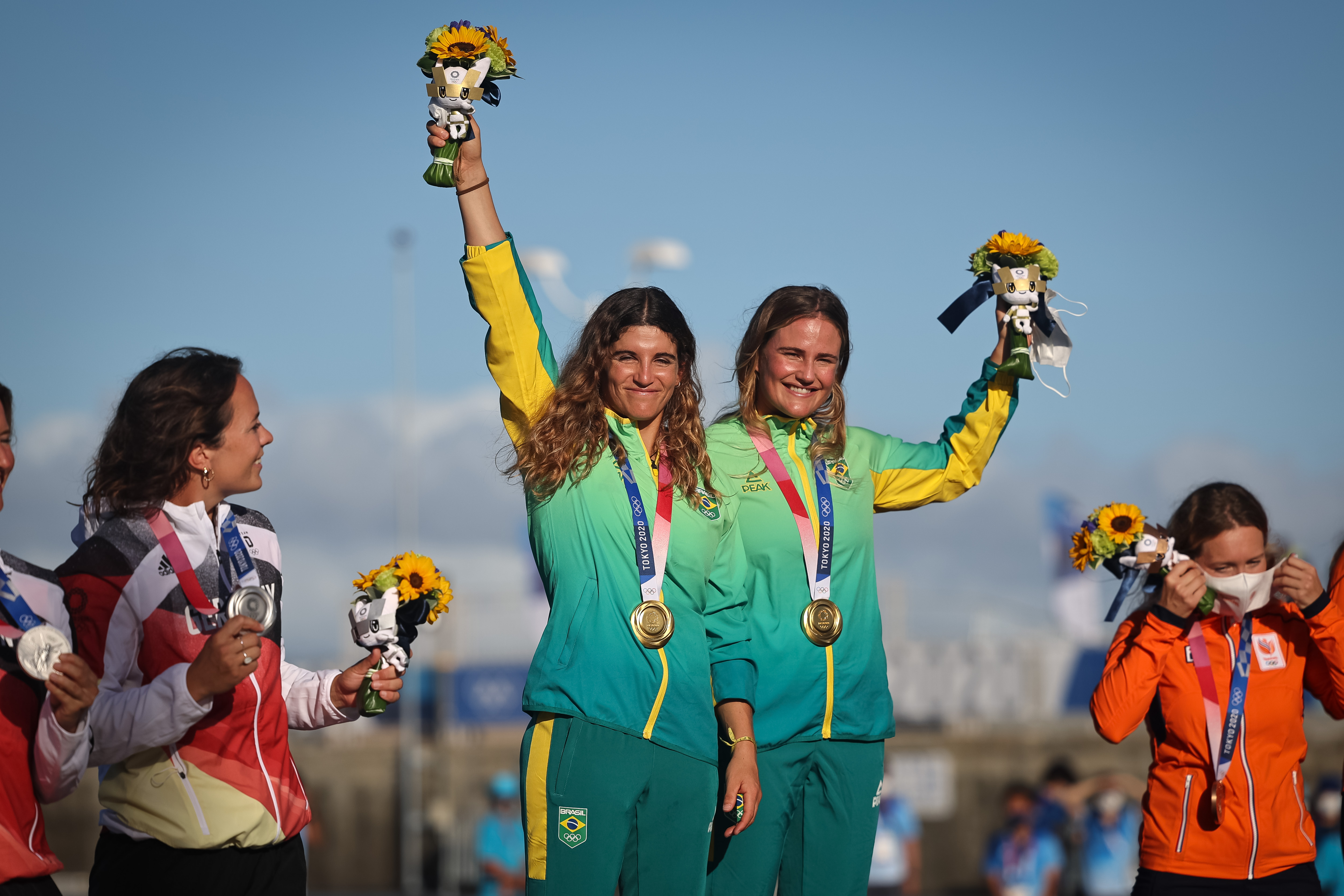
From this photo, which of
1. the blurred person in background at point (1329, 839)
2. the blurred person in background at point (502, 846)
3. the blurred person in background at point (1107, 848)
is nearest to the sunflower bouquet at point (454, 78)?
the blurred person in background at point (1329, 839)

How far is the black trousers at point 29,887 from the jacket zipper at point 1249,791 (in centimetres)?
360

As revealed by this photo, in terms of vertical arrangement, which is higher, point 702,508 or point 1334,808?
point 702,508

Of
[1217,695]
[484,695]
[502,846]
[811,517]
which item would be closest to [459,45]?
[811,517]

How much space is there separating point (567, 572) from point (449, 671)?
19.5 m

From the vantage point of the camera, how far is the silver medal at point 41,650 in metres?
3.19

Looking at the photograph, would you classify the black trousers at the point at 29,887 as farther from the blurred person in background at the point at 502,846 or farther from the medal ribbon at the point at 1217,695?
the blurred person in background at the point at 502,846

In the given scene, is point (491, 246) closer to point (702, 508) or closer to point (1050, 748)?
point (702, 508)

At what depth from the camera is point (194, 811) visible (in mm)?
3521

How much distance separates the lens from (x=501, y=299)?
4309 millimetres

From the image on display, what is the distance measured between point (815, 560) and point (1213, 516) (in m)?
1.42

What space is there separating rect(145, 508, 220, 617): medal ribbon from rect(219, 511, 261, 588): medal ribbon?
11 centimetres

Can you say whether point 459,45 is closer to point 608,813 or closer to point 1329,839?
point 608,813

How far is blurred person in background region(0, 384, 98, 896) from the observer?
326cm

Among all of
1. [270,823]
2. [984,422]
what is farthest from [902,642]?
[270,823]
